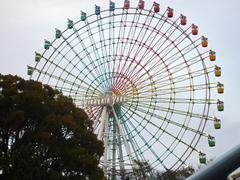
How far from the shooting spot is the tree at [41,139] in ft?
55.4

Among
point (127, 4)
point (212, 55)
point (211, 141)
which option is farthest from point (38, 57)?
point (211, 141)

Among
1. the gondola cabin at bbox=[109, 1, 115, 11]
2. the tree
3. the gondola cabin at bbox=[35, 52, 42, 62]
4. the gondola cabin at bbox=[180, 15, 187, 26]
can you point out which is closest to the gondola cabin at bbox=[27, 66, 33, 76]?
the gondola cabin at bbox=[35, 52, 42, 62]

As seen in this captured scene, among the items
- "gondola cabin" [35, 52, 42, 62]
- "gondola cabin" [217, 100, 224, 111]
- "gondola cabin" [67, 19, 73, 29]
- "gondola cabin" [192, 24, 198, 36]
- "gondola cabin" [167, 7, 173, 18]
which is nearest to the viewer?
"gondola cabin" [217, 100, 224, 111]

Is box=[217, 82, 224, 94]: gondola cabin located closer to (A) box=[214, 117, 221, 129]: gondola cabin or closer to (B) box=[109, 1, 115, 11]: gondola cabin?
(A) box=[214, 117, 221, 129]: gondola cabin

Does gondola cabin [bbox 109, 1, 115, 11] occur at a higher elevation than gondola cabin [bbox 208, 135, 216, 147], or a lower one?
higher

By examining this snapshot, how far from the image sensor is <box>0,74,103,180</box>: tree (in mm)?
16875

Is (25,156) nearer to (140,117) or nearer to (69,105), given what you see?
(69,105)

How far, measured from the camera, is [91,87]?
106 feet

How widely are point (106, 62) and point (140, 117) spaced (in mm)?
4875

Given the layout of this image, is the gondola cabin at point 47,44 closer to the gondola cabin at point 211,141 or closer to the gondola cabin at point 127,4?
the gondola cabin at point 127,4

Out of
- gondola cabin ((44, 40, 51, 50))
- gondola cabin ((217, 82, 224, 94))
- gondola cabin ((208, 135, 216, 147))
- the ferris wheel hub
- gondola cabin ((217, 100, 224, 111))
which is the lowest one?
gondola cabin ((208, 135, 216, 147))

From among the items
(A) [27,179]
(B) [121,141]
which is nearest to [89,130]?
(A) [27,179]

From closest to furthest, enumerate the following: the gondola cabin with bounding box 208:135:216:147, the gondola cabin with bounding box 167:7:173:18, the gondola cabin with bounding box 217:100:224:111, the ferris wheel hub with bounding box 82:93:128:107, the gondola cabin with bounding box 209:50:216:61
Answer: the gondola cabin with bounding box 208:135:216:147 < the gondola cabin with bounding box 217:100:224:111 < the gondola cabin with bounding box 209:50:216:61 < the ferris wheel hub with bounding box 82:93:128:107 < the gondola cabin with bounding box 167:7:173:18

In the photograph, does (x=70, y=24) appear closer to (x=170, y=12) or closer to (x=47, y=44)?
(x=47, y=44)
